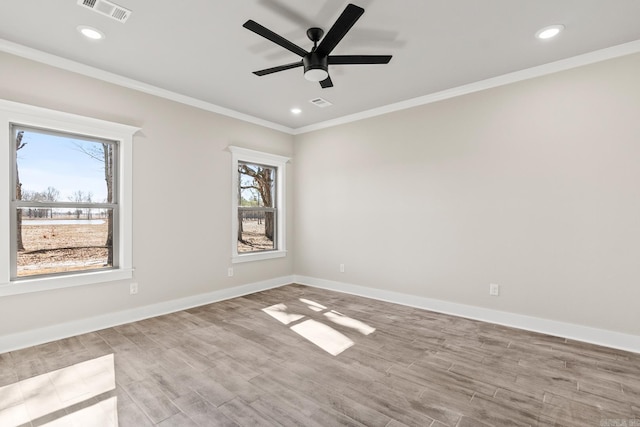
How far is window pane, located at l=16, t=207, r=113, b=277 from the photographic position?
3.10 metres

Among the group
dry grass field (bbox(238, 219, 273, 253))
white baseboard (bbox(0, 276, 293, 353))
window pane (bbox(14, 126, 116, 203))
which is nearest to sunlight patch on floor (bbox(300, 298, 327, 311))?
white baseboard (bbox(0, 276, 293, 353))

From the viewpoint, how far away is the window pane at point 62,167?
311 centimetres

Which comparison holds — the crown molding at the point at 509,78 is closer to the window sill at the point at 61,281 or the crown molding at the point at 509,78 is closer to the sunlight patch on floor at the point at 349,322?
the sunlight patch on floor at the point at 349,322

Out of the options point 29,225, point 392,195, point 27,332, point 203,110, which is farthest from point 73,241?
point 392,195

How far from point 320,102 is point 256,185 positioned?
1.81 m

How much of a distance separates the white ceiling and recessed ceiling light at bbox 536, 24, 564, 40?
57 mm

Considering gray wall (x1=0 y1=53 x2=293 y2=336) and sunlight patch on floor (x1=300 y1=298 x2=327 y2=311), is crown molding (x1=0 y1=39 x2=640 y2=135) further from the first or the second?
sunlight patch on floor (x1=300 y1=298 x2=327 y2=311)

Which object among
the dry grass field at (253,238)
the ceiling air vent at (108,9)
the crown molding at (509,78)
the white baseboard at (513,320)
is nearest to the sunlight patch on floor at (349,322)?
the white baseboard at (513,320)

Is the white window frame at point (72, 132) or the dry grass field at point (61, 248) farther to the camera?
the dry grass field at point (61, 248)

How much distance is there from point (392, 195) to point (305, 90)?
189cm

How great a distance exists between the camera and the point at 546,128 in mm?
3363

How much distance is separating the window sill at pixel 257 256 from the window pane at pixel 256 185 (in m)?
0.83

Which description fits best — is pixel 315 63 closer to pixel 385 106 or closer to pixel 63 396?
pixel 385 106

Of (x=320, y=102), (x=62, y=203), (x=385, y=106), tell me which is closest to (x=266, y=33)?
(x=320, y=102)
